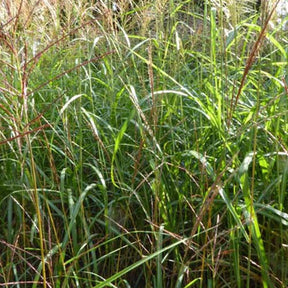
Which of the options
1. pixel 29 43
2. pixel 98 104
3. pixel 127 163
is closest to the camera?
pixel 127 163

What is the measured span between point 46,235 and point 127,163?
19.4 inches

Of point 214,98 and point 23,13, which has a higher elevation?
point 23,13

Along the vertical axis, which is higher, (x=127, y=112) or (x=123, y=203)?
(x=127, y=112)

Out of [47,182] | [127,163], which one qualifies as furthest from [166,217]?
[47,182]

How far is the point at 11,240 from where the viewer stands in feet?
8.25

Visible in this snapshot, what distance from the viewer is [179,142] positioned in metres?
2.66

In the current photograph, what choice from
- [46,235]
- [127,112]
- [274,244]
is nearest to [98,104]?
[127,112]

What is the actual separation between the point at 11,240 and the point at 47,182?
0.36m

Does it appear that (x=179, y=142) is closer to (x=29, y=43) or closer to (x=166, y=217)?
(x=166, y=217)

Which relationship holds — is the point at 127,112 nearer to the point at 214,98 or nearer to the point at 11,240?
the point at 214,98

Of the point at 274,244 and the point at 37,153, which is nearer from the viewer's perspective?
the point at 274,244

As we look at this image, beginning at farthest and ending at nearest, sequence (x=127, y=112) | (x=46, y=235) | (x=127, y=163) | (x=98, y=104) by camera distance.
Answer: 1. (x=98, y=104)
2. (x=127, y=112)
3. (x=127, y=163)
4. (x=46, y=235)

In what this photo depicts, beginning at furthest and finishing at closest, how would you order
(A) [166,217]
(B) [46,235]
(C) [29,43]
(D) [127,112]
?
(C) [29,43]
(D) [127,112]
(B) [46,235]
(A) [166,217]

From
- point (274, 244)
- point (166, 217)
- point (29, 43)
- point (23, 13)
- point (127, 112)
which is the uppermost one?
point (23, 13)
